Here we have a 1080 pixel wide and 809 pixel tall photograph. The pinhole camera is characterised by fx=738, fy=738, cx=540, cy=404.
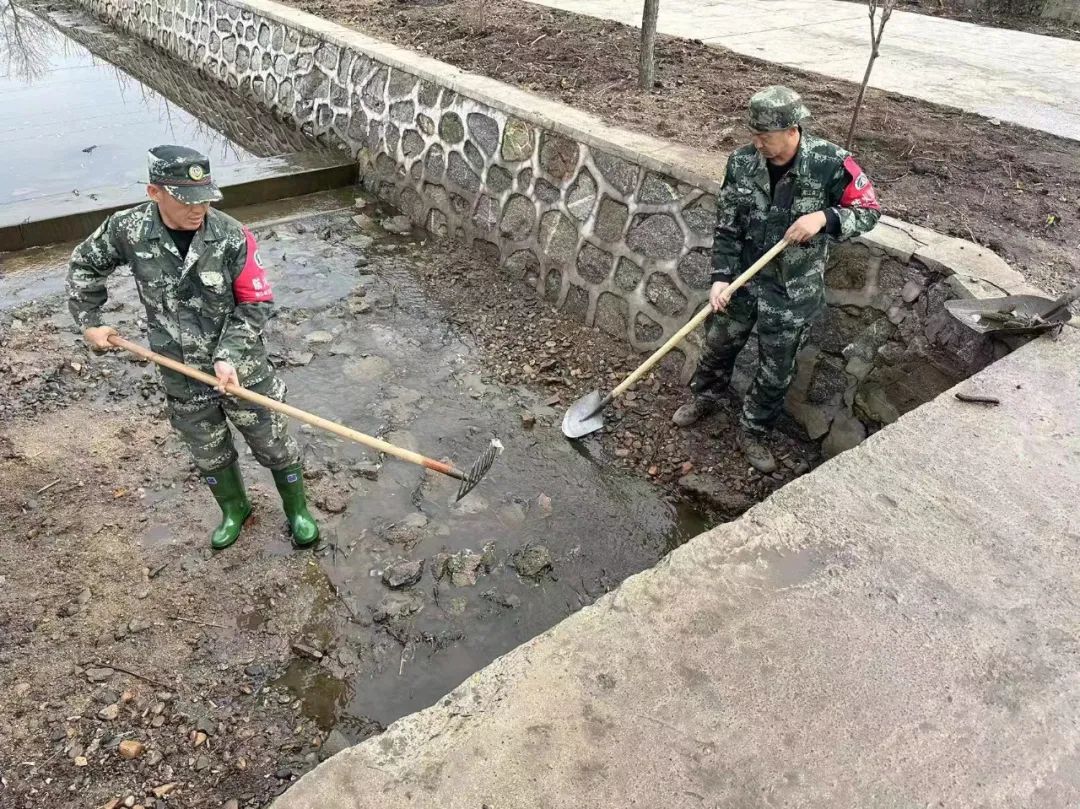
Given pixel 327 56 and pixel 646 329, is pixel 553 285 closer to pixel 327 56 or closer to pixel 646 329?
pixel 646 329

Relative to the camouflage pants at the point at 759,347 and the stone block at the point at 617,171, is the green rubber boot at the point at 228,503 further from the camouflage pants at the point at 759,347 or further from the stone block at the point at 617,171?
the stone block at the point at 617,171

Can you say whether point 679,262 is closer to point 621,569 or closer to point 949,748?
point 621,569

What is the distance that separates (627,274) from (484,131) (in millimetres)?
2067

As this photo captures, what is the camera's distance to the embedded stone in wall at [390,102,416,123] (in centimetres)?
718

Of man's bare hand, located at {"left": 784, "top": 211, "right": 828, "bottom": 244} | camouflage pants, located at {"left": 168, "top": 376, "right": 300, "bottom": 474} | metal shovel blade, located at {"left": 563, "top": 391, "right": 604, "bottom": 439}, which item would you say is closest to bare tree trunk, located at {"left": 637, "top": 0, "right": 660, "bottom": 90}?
metal shovel blade, located at {"left": 563, "top": 391, "right": 604, "bottom": 439}

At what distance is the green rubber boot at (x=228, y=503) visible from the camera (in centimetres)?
360

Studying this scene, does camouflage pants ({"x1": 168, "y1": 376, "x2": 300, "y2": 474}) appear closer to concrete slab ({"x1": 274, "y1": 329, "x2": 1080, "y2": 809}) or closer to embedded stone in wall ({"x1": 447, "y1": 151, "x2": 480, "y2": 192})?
concrete slab ({"x1": 274, "y1": 329, "x2": 1080, "y2": 809})

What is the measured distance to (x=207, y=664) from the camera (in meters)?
3.18

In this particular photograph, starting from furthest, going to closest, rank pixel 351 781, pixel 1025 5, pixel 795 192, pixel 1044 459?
pixel 1025 5
pixel 795 192
pixel 1044 459
pixel 351 781

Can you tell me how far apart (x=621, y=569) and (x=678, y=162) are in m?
2.73

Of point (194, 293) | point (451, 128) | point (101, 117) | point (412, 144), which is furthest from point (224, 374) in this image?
Result: point (101, 117)

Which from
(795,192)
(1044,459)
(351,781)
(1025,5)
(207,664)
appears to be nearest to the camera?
(351,781)

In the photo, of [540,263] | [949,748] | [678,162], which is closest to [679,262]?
[678,162]

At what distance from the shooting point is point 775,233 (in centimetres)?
383
